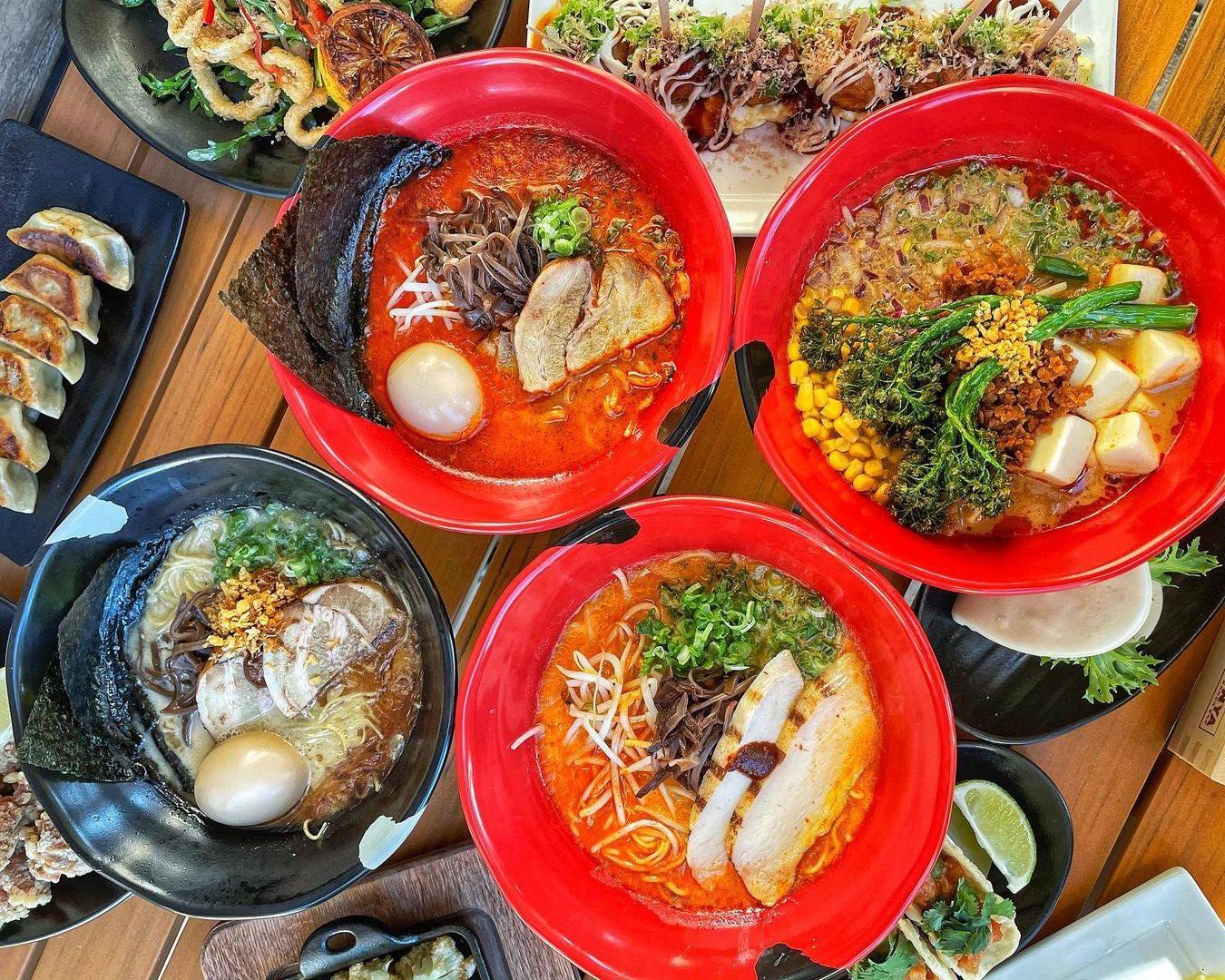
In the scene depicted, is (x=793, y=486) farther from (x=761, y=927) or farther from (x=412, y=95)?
(x=412, y=95)

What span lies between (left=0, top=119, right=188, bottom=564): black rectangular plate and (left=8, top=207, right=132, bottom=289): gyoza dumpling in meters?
0.03

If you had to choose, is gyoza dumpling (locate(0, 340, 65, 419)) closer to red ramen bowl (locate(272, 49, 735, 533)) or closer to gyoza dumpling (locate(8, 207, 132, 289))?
gyoza dumpling (locate(8, 207, 132, 289))

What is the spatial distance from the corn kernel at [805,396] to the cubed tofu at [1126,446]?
25.9 inches

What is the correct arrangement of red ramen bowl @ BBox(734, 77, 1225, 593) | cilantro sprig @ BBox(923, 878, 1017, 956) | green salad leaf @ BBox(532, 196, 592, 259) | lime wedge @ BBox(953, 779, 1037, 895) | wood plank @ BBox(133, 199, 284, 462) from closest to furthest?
red ramen bowl @ BBox(734, 77, 1225, 593) < green salad leaf @ BBox(532, 196, 592, 259) < cilantro sprig @ BBox(923, 878, 1017, 956) < lime wedge @ BBox(953, 779, 1037, 895) < wood plank @ BBox(133, 199, 284, 462)

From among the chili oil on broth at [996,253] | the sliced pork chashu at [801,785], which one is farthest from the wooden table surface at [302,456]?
the sliced pork chashu at [801,785]

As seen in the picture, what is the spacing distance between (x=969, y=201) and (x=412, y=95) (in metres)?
1.35

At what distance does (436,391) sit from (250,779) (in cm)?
106

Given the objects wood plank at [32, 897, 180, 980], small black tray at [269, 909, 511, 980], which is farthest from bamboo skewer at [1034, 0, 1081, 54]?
wood plank at [32, 897, 180, 980]

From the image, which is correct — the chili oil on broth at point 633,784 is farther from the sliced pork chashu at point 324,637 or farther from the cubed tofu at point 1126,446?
the cubed tofu at point 1126,446

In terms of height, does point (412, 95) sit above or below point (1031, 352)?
above

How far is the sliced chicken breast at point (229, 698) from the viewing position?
2158mm

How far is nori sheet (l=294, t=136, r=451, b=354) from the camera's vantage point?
1.93m

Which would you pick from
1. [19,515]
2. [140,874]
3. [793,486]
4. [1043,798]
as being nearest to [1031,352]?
[793,486]

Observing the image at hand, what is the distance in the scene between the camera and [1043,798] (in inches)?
90.5
